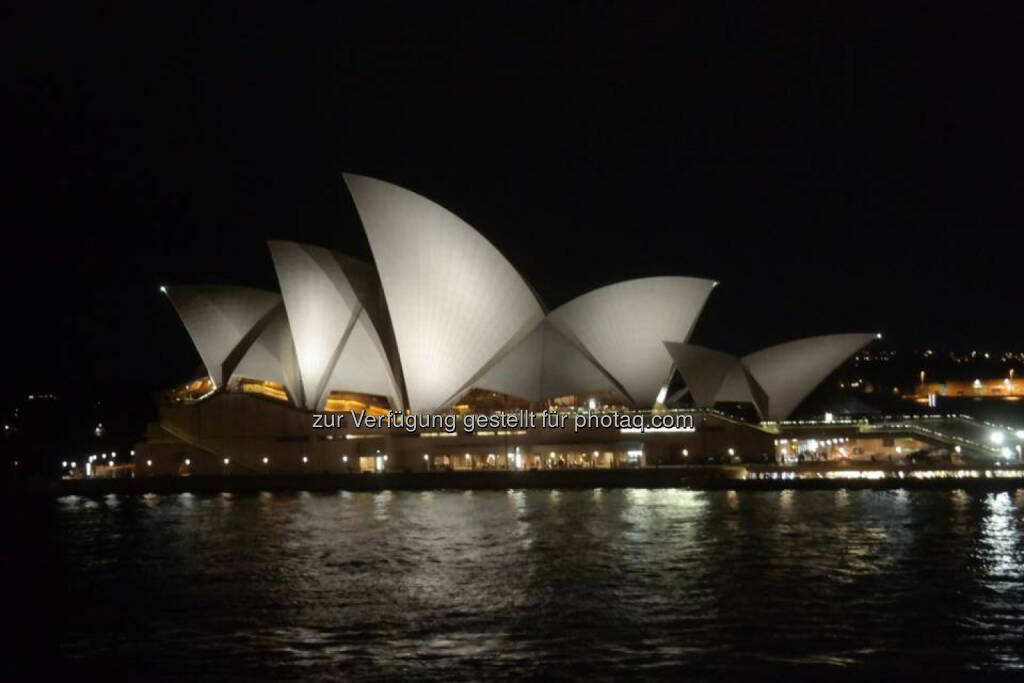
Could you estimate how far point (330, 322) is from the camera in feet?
153

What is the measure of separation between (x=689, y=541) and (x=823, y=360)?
80.1ft

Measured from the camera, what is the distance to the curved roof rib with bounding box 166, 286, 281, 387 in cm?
4884

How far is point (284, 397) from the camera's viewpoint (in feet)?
168

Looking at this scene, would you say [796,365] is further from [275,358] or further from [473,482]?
[275,358]

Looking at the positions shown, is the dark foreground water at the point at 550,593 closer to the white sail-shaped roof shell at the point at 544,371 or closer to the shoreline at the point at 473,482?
the shoreline at the point at 473,482

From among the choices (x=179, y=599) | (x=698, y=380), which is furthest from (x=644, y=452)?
(x=179, y=599)

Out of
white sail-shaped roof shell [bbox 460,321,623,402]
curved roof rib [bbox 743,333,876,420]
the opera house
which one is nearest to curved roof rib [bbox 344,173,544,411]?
the opera house

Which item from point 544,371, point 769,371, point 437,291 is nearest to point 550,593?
point 437,291

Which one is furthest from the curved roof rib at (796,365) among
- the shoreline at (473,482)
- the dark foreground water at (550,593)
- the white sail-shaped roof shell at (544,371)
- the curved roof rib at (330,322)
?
the curved roof rib at (330,322)

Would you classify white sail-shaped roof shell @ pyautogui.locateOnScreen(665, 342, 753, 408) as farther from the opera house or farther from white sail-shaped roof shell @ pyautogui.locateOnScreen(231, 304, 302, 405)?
white sail-shaped roof shell @ pyautogui.locateOnScreen(231, 304, 302, 405)

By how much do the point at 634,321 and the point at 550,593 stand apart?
28354 millimetres

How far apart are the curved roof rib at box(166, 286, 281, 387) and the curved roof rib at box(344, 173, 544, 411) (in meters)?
7.19

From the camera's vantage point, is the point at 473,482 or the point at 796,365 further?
the point at 796,365

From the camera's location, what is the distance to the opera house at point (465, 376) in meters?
46.3
